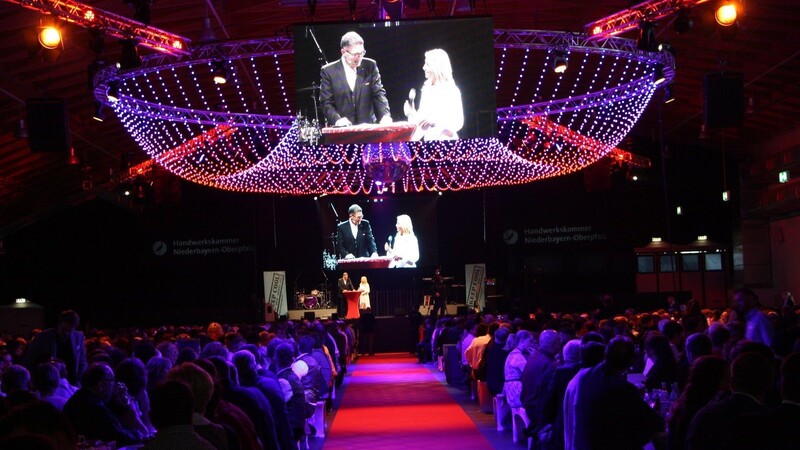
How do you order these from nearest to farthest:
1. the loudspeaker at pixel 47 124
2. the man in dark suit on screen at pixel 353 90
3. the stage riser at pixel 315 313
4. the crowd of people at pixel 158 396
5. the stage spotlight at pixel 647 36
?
the crowd of people at pixel 158 396
the man in dark suit on screen at pixel 353 90
the stage spotlight at pixel 647 36
the loudspeaker at pixel 47 124
the stage riser at pixel 315 313

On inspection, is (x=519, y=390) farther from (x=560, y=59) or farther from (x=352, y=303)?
(x=352, y=303)

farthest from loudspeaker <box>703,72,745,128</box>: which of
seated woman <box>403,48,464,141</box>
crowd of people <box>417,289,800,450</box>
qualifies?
crowd of people <box>417,289,800,450</box>

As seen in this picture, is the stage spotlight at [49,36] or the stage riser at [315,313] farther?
the stage riser at [315,313]

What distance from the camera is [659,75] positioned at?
15789mm

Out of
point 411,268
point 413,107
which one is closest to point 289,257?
point 411,268

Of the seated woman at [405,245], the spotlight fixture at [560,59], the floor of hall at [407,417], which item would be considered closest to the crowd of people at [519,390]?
the floor of hall at [407,417]

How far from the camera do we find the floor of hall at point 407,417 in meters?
10.4

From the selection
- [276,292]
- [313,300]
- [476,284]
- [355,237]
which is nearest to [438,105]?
[355,237]

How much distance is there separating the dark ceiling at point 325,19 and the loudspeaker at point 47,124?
86 centimetres

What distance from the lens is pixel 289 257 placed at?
30531mm

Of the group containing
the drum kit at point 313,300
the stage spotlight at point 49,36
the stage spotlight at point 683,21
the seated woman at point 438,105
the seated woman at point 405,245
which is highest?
the stage spotlight at point 683,21

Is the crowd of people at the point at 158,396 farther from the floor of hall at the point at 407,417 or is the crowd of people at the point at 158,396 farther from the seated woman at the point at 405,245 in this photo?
the seated woman at the point at 405,245

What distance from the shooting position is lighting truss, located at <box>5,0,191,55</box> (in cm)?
1273

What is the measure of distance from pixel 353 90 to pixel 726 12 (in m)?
4.65
